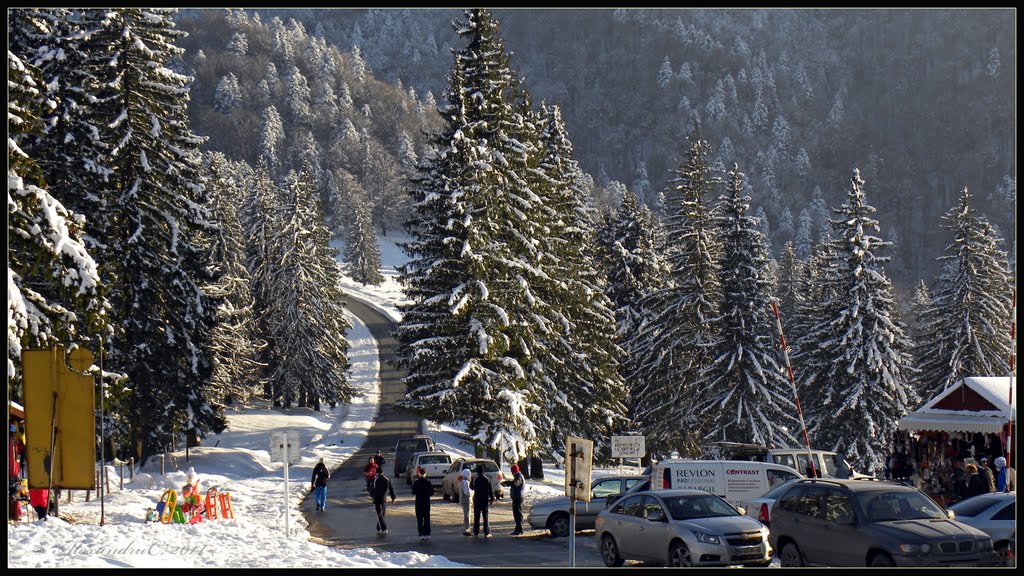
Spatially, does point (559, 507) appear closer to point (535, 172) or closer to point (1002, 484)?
point (1002, 484)

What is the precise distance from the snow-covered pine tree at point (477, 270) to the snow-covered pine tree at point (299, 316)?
26684 mm

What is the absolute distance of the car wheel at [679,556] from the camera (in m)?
18.0

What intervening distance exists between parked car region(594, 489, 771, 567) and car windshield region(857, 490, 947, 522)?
2.30m

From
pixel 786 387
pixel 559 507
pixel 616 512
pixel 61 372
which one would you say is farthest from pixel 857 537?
pixel 786 387

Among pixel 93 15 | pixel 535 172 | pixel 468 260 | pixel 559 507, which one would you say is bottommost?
pixel 559 507

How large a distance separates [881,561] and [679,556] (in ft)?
12.3

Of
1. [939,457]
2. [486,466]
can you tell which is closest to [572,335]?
[486,466]

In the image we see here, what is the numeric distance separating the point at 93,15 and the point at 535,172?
17826 millimetres

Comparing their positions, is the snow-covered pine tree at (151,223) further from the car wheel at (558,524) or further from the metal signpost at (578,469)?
the metal signpost at (578,469)

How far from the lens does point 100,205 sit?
30.6 meters

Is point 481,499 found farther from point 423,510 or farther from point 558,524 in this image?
point 558,524

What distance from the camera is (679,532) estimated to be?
723 inches

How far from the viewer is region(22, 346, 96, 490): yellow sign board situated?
1769 centimetres
